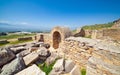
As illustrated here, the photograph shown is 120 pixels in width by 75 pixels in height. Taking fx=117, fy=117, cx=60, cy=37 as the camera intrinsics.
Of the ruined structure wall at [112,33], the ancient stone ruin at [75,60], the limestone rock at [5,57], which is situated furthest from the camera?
the ruined structure wall at [112,33]

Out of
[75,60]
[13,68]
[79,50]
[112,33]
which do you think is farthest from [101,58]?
[112,33]

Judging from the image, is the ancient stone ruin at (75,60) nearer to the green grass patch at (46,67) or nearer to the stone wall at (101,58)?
the stone wall at (101,58)

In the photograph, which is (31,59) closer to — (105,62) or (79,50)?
(79,50)

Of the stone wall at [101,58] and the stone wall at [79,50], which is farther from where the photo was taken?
the stone wall at [79,50]

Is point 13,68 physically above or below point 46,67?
above

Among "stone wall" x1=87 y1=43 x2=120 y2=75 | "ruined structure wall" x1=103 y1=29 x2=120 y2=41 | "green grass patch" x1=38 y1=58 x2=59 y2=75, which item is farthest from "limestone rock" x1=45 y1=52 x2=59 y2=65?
"ruined structure wall" x1=103 y1=29 x2=120 y2=41

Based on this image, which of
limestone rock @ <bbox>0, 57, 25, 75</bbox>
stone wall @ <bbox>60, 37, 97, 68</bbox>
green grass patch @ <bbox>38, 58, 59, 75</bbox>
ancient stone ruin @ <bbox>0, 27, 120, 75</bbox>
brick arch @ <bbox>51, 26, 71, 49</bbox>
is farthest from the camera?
brick arch @ <bbox>51, 26, 71, 49</bbox>

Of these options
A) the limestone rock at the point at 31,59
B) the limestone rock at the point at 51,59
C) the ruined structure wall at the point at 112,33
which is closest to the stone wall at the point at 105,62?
the limestone rock at the point at 51,59

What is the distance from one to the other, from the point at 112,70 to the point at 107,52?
27.1 inches

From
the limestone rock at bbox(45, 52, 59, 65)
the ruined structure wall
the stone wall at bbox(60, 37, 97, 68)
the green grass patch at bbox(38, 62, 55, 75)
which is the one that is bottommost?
the green grass patch at bbox(38, 62, 55, 75)

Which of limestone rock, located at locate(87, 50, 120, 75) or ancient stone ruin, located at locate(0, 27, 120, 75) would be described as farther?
ancient stone ruin, located at locate(0, 27, 120, 75)

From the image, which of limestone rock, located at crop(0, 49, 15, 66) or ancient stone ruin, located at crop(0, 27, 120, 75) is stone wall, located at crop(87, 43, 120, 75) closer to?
ancient stone ruin, located at crop(0, 27, 120, 75)

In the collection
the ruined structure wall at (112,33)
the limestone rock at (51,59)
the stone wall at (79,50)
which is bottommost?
the limestone rock at (51,59)

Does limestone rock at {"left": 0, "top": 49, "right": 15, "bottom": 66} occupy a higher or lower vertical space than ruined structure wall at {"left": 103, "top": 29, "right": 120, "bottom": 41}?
lower
